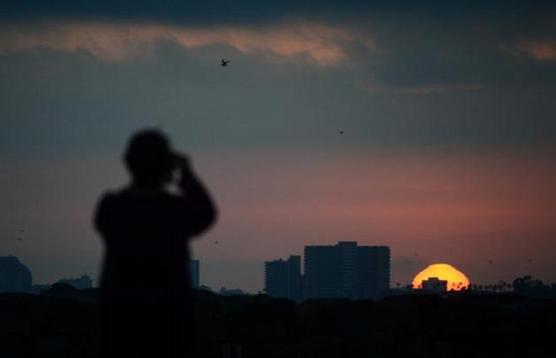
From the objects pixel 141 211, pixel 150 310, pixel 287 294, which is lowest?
pixel 150 310

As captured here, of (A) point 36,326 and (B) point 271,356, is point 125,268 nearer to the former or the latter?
(B) point 271,356

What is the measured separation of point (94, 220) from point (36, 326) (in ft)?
131

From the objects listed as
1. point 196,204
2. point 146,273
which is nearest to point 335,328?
point 196,204

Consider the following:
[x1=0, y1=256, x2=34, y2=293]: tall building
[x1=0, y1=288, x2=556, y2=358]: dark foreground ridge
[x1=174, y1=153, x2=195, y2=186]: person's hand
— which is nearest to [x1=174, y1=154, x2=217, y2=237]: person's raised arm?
[x1=174, y1=153, x2=195, y2=186]: person's hand

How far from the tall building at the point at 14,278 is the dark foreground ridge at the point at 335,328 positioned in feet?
423

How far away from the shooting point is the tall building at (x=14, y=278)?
187 m

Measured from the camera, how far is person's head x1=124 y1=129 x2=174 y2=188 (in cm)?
899

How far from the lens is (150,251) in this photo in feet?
29.8

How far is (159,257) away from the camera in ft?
29.7

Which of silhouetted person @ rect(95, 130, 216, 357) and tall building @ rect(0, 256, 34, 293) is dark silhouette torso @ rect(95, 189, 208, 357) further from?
tall building @ rect(0, 256, 34, 293)

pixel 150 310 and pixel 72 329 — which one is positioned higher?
pixel 72 329

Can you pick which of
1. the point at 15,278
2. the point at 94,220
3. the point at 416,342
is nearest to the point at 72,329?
the point at 416,342

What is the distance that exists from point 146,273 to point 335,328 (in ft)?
148

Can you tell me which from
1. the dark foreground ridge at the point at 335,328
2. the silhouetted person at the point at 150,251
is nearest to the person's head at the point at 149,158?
the silhouetted person at the point at 150,251
